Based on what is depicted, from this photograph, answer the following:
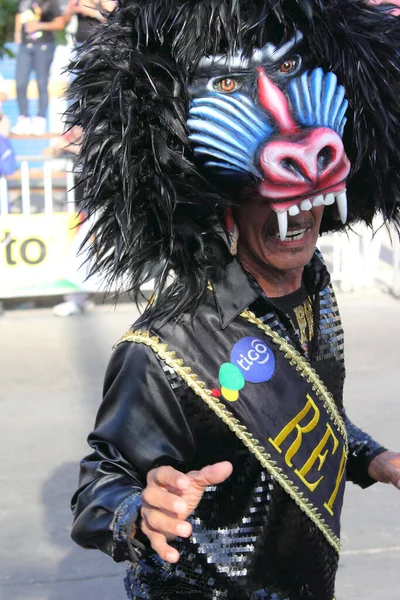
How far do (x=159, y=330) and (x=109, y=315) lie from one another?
5.63 metres

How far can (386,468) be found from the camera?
2.23 metres

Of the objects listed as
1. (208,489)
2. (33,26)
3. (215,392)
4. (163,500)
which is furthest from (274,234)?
(33,26)

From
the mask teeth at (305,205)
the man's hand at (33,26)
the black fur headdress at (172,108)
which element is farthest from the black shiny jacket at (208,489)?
the man's hand at (33,26)

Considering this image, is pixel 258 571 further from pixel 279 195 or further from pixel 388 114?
pixel 388 114

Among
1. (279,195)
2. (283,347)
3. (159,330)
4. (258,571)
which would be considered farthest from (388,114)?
(258,571)

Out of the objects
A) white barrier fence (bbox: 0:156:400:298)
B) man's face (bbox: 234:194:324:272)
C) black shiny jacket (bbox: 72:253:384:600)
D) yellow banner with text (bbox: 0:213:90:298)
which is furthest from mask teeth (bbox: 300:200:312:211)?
yellow banner with text (bbox: 0:213:90:298)

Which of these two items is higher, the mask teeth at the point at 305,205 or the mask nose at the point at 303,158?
the mask nose at the point at 303,158

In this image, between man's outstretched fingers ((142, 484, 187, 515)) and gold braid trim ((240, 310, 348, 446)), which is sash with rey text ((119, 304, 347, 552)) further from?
man's outstretched fingers ((142, 484, 187, 515))

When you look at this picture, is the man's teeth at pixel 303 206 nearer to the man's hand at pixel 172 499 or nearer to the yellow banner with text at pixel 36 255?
the man's hand at pixel 172 499

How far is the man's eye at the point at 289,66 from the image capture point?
1890 mm

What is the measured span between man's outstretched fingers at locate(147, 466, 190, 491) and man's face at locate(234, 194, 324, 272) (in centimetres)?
57

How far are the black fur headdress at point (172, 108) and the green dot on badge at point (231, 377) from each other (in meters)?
0.15

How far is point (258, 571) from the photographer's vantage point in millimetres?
1921

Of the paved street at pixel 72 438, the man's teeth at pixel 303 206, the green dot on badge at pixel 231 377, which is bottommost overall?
the paved street at pixel 72 438
